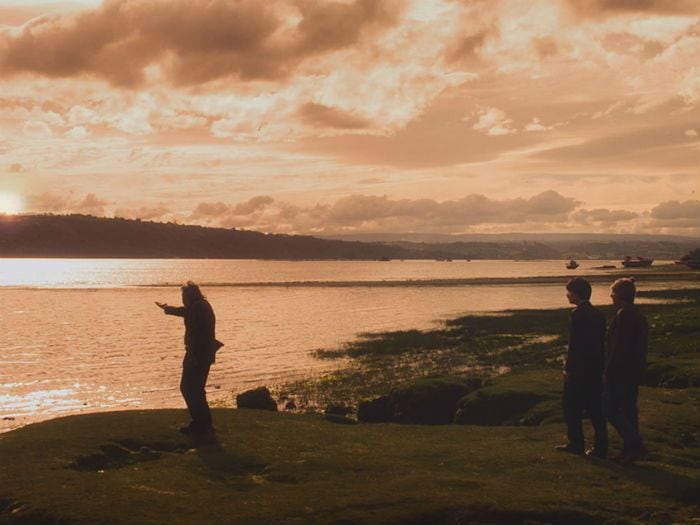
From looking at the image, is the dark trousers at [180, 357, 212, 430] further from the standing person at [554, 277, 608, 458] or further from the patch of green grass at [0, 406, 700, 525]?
the standing person at [554, 277, 608, 458]

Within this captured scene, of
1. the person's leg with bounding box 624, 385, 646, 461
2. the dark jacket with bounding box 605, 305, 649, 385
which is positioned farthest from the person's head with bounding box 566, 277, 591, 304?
the person's leg with bounding box 624, 385, 646, 461

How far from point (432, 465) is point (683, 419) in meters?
6.46

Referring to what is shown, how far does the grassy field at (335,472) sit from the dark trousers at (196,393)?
1.55 feet

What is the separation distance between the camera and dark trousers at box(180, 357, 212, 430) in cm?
1301

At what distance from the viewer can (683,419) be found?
14.6 metres

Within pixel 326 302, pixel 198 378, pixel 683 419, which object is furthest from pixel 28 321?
pixel 683 419

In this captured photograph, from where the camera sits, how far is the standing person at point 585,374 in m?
11.9

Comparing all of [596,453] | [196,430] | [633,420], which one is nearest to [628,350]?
[633,420]

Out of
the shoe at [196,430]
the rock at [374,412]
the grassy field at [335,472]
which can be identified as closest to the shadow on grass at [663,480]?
the grassy field at [335,472]

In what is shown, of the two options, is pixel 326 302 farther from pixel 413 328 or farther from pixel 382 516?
pixel 382 516

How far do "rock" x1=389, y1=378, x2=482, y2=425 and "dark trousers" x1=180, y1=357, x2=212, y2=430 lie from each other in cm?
768

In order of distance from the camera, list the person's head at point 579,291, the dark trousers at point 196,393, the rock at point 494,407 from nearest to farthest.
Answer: the person's head at point 579,291
the dark trousers at point 196,393
the rock at point 494,407

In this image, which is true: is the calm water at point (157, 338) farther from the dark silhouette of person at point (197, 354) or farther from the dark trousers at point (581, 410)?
the dark trousers at point (581, 410)

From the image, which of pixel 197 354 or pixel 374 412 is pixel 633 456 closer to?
pixel 197 354
